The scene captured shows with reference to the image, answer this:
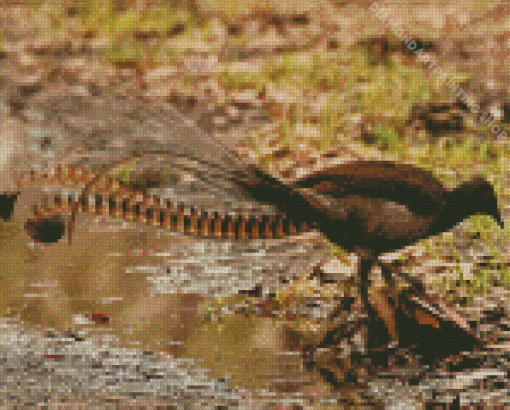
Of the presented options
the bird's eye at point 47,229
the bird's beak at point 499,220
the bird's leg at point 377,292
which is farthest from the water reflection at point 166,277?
the bird's beak at point 499,220

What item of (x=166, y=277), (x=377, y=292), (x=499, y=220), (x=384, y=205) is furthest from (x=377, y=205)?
(x=166, y=277)

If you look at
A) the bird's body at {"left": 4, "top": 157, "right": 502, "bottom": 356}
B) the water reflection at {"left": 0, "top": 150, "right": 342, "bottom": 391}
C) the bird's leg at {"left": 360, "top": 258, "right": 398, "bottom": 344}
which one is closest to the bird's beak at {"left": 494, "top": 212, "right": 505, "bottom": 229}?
the bird's body at {"left": 4, "top": 157, "right": 502, "bottom": 356}

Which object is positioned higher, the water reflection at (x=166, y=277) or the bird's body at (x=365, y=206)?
the bird's body at (x=365, y=206)

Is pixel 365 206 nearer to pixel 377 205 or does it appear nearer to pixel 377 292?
pixel 377 205

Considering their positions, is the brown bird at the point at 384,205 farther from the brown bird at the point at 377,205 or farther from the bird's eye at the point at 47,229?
the bird's eye at the point at 47,229

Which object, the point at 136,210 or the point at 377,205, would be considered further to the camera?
the point at 136,210

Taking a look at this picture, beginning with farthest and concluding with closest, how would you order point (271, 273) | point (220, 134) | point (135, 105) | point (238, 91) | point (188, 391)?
point (238, 91) < point (220, 134) < point (135, 105) < point (271, 273) < point (188, 391)

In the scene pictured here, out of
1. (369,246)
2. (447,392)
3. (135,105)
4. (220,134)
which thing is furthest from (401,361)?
(220,134)

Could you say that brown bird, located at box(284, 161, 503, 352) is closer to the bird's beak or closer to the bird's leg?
the bird's leg

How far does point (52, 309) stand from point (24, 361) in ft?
0.59

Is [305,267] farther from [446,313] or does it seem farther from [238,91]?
[238,91]

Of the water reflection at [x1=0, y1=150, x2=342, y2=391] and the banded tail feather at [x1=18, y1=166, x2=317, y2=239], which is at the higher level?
the banded tail feather at [x1=18, y1=166, x2=317, y2=239]

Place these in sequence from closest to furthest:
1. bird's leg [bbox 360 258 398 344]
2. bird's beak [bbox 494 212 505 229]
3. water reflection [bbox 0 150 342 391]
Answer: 1. water reflection [bbox 0 150 342 391]
2. bird's leg [bbox 360 258 398 344]
3. bird's beak [bbox 494 212 505 229]

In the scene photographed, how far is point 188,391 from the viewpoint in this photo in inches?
58.1
